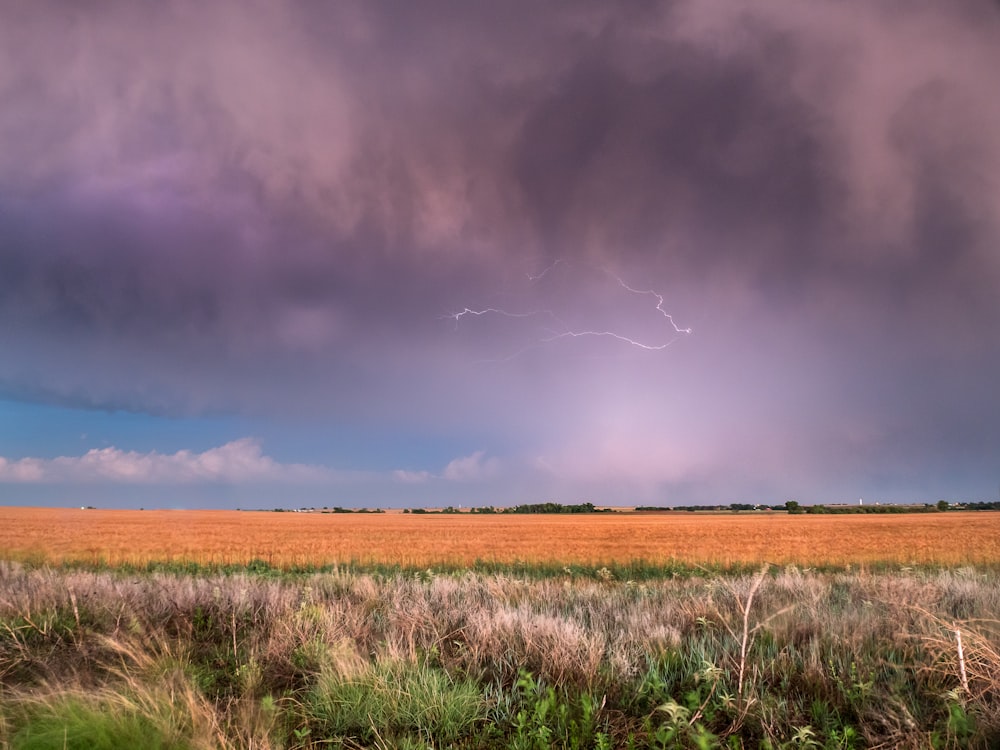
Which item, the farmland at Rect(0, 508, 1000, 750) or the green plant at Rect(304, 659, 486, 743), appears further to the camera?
the green plant at Rect(304, 659, 486, 743)

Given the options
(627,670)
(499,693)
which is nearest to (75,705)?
(499,693)

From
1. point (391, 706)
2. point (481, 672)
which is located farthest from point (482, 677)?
point (391, 706)

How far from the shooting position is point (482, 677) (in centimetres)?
552

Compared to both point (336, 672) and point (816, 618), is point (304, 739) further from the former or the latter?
point (816, 618)

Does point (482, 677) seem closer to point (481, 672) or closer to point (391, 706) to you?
point (481, 672)

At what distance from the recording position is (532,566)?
23891mm

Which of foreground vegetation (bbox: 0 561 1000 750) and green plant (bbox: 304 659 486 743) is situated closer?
foreground vegetation (bbox: 0 561 1000 750)

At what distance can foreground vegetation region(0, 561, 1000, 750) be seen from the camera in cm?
435

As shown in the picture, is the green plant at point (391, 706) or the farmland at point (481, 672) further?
the green plant at point (391, 706)

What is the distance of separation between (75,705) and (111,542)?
116 ft

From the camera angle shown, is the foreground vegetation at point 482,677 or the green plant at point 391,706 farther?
the green plant at point 391,706

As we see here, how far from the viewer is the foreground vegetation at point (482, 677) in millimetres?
4348

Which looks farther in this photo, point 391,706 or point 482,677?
point 482,677

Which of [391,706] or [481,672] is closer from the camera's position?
[391,706]
